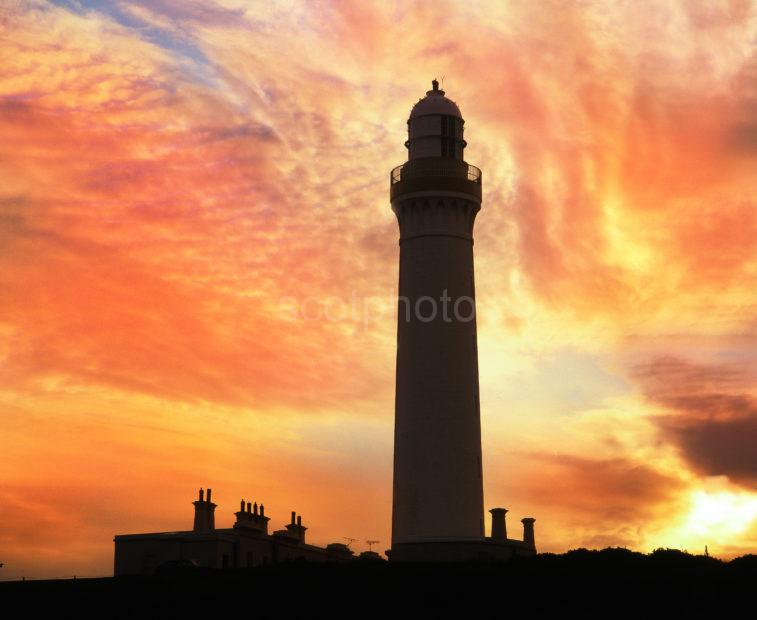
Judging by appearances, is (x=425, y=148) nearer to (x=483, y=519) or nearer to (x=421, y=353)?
(x=421, y=353)

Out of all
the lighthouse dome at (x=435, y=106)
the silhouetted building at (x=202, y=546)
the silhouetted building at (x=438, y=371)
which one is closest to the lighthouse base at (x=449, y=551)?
the silhouetted building at (x=438, y=371)

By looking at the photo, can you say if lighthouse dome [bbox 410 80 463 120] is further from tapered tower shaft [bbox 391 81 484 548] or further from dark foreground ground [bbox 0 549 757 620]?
dark foreground ground [bbox 0 549 757 620]

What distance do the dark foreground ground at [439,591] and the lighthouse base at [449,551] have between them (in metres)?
1.30

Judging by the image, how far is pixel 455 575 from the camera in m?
64.1

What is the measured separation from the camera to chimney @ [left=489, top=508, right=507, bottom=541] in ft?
238

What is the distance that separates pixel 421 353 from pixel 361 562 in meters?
11.5

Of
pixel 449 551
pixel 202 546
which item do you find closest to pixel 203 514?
pixel 202 546

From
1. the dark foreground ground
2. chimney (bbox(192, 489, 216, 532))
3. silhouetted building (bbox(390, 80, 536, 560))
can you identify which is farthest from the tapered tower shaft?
chimney (bbox(192, 489, 216, 532))

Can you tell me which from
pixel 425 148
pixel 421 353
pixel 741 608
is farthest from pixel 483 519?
pixel 425 148

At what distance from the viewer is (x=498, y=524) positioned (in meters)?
72.8

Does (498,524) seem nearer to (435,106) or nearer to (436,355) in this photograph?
(436,355)

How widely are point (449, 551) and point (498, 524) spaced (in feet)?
20.1

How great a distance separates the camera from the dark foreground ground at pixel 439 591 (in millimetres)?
60469

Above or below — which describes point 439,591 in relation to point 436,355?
below
